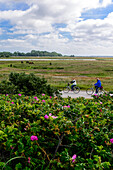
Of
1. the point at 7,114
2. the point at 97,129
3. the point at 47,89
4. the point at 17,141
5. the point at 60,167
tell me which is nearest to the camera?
the point at 60,167

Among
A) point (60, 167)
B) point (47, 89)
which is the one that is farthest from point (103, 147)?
point (47, 89)

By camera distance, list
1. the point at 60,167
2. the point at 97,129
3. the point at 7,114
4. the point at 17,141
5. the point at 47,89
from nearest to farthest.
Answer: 1. the point at 60,167
2. the point at 17,141
3. the point at 97,129
4. the point at 7,114
5. the point at 47,89

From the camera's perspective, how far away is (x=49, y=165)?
1.95m

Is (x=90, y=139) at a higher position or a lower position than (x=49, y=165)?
higher

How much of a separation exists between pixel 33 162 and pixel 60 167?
1.02ft

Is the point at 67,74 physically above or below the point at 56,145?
below

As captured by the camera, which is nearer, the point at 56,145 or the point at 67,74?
the point at 56,145

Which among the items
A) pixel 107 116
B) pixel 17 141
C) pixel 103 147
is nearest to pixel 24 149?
pixel 17 141

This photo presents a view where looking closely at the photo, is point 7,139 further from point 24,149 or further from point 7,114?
point 7,114

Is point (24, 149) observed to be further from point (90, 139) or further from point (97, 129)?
point (97, 129)

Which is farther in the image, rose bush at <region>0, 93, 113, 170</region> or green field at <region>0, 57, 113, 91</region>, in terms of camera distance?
green field at <region>0, 57, 113, 91</region>

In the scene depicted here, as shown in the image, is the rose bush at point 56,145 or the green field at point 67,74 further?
the green field at point 67,74

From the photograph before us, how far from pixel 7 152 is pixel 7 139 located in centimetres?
18

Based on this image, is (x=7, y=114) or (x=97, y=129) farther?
(x=7, y=114)
